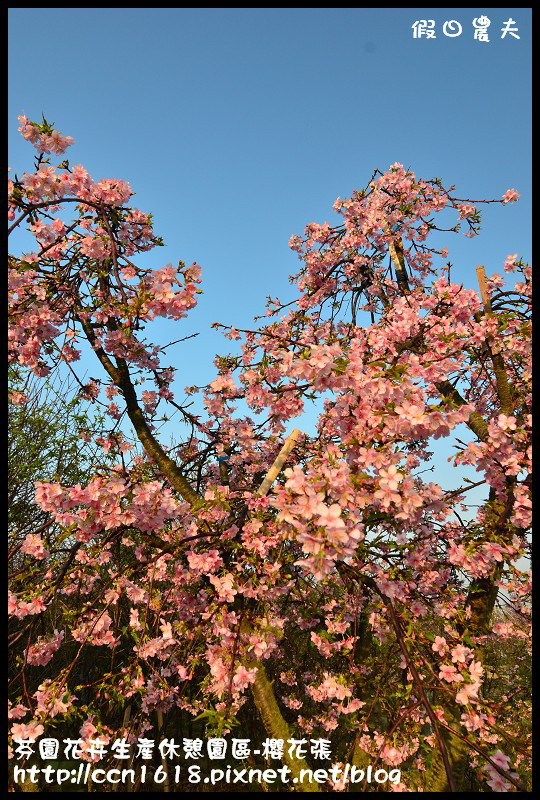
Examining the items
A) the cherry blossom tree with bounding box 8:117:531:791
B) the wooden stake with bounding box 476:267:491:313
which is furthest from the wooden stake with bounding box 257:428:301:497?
the wooden stake with bounding box 476:267:491:313

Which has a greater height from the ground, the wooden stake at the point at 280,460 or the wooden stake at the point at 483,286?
the wooden stake at the point at 483,286

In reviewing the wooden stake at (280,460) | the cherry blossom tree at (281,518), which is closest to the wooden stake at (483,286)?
the cherry blossom tree at (281,518)

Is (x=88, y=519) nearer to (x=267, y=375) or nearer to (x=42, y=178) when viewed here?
(x=267, y=375)

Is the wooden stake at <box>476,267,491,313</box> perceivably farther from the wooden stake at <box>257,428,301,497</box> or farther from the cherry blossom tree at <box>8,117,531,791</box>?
the wooden stake at <box>257,428,301,497</box>

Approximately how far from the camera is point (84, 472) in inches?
385

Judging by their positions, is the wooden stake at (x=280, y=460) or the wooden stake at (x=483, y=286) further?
the wooden stake at (x=483, y=286)

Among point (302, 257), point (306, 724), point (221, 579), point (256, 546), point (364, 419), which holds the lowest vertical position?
point (306, 724)

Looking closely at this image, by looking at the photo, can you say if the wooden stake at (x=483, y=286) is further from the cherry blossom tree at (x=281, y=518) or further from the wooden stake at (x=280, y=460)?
the wooden stake at (x=280, y=460)

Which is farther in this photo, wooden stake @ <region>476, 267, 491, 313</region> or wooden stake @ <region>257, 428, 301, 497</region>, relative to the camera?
wooden stake @ <region>476, 267, 491, 313</region>

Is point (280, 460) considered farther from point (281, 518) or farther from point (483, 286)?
point (483, 286)

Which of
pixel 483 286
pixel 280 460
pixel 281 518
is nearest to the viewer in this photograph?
pixel 281 518

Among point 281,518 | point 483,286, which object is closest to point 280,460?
point 281,518
